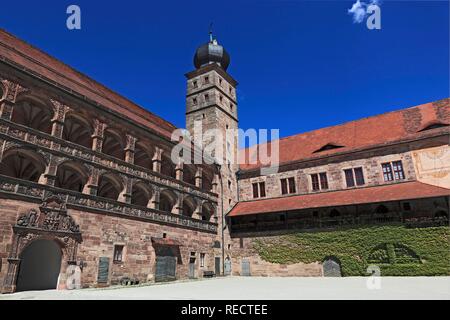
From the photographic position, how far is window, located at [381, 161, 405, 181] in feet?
76.0

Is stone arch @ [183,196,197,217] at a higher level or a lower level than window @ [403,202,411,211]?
higher

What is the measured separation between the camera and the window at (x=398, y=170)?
23059 mm

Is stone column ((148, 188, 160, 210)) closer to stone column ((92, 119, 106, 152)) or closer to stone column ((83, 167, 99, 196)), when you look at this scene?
stone column ((83, 167, 99, 196))

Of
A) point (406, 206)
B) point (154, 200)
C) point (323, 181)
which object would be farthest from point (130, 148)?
point (406, 206)

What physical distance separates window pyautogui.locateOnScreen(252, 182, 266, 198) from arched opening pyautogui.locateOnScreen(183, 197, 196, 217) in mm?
7059

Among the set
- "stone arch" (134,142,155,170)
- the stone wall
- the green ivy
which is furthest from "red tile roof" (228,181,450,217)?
"stone arch" (134,142,155,170)

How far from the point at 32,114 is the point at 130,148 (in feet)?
18.2

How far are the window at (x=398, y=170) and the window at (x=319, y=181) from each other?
16.5ft

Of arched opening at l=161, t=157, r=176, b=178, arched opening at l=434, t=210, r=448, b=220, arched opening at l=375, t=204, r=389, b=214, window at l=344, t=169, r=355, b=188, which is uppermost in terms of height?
arched opening at l=161, t=157, r=176, b=178

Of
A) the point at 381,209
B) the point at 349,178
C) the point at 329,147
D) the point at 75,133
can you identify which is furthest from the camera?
the point at 329,147

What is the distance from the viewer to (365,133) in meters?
27.0

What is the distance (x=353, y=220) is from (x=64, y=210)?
Answer: 59.6ft

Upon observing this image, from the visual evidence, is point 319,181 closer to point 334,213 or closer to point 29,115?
point 334,213
